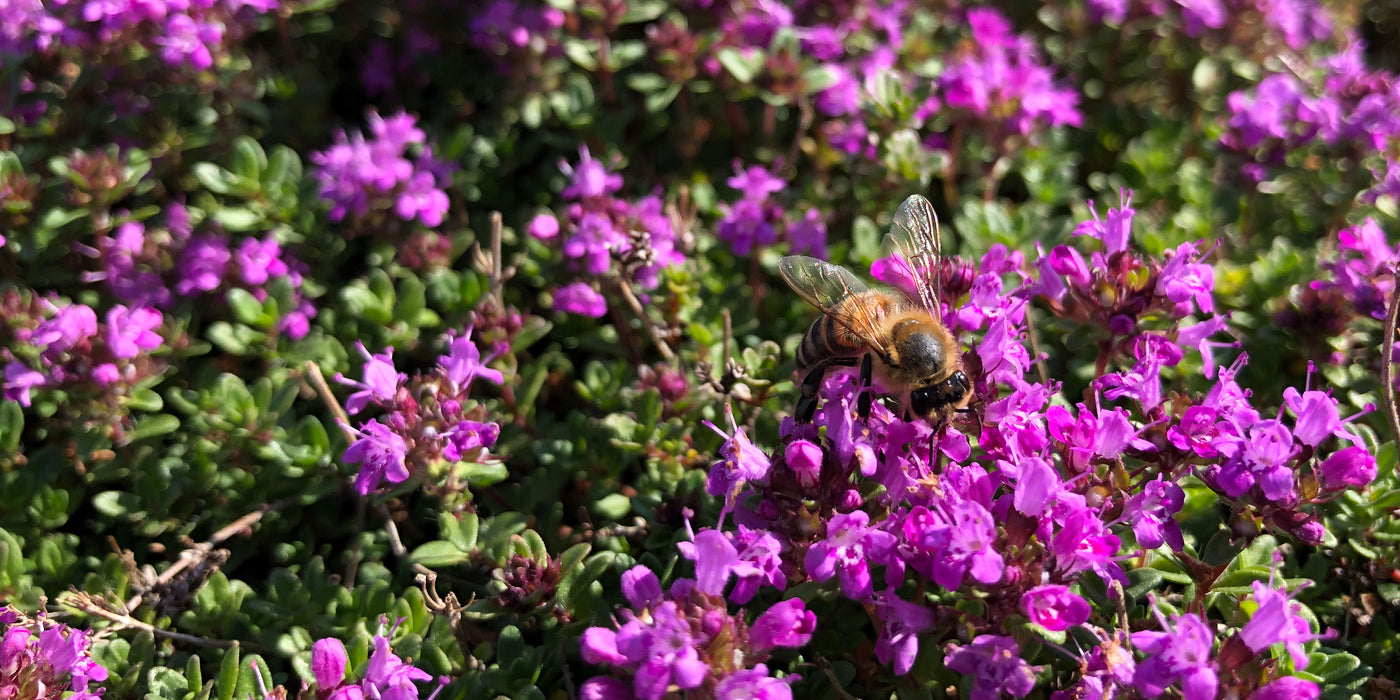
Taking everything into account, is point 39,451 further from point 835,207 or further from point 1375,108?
point 1375,108

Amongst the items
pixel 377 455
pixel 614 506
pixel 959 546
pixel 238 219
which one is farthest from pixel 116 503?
pixel 959 546

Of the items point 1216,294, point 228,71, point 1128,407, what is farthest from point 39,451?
point 1216,294

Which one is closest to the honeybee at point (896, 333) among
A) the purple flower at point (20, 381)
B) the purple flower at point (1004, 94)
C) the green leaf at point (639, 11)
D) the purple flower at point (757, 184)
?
the purple flower at point (757, 184)

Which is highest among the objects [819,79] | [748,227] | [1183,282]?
[1183,282]

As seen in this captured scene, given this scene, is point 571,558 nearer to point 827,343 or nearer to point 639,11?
point 827,343

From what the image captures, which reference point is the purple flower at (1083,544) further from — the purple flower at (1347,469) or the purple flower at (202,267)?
the purple flower at (202,267)
